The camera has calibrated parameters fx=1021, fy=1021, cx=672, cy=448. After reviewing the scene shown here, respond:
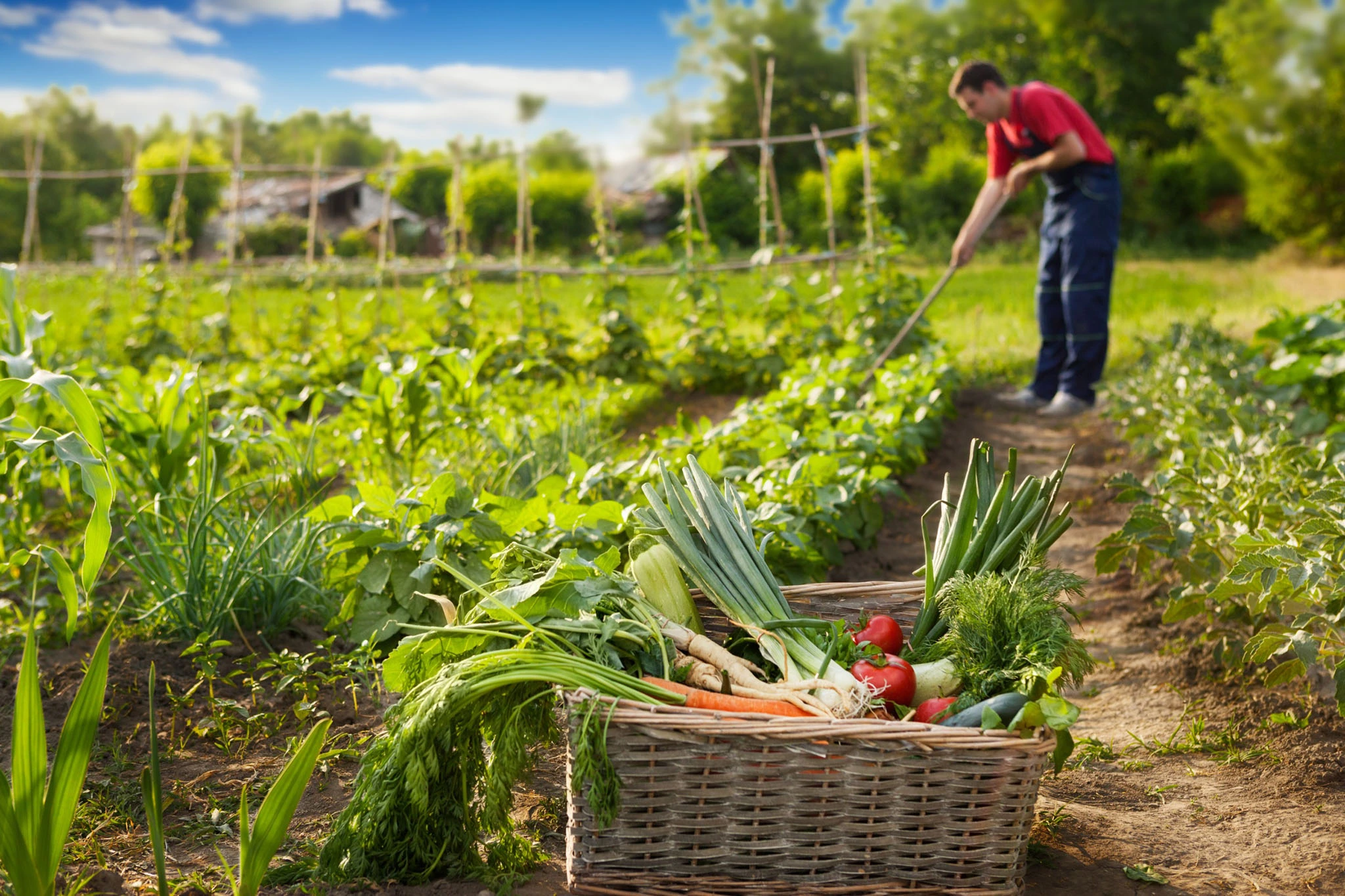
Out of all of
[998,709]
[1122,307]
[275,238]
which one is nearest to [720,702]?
[998,709]

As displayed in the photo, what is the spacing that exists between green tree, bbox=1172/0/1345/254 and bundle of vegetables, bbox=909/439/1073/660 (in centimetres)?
1728

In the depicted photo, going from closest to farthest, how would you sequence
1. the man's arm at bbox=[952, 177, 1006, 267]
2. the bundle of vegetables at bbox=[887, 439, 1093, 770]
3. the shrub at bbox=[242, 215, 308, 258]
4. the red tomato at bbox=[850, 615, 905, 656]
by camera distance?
the bundle of vegetables at bbox=[887, 439, 1093, 770] < the red tomato at bbox=[850, 615, 905, 656] < the man's arm at bbox=[952, 177, 1006, 267] < the shrub at bbox=[242, 215, 308, 258]

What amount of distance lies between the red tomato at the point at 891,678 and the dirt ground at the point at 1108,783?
15.5 inches

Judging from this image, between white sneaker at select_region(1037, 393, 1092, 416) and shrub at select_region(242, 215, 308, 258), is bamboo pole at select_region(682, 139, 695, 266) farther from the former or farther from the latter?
shrub at select_region(242, 215, 308, 258)

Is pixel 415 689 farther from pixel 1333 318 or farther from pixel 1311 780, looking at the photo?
pixel 1333 318

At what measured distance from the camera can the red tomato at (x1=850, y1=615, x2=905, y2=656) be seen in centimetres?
214

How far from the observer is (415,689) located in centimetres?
179

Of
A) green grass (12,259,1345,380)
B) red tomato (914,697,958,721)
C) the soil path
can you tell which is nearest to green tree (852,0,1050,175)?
green grass (12,259,1345,380)

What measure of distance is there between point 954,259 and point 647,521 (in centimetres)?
402

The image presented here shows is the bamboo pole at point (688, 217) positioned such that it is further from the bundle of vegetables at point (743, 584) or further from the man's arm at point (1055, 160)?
the bundle of vegetables at point (743, 584)

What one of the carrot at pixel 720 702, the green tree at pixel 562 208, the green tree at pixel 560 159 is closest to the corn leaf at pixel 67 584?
the carrot at pixel 720 702

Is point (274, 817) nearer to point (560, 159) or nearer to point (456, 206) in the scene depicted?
point (456, 206)

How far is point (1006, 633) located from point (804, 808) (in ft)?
1.85

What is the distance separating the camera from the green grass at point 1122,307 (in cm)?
734
